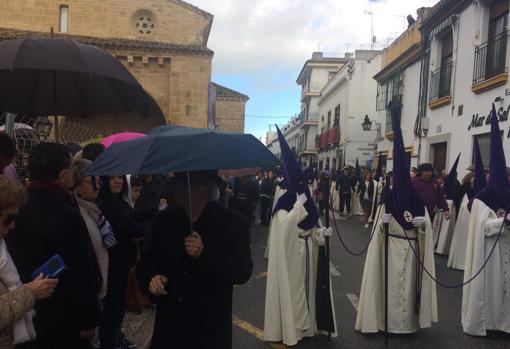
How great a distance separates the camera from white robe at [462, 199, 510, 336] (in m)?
5.01

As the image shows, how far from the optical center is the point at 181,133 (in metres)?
2.40

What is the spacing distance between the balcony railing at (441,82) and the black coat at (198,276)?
13.7 m

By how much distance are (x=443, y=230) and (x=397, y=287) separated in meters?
5.38

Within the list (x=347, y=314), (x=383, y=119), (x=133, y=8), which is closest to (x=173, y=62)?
(x=133, y=8)

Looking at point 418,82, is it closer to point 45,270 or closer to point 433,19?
point 433,19

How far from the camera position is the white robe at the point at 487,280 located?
5.01 meters

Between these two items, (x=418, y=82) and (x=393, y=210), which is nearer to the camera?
(x=393, y=210)

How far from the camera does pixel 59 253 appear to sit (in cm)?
238

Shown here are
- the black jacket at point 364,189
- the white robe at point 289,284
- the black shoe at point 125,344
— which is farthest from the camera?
the black jacket at point 364,189

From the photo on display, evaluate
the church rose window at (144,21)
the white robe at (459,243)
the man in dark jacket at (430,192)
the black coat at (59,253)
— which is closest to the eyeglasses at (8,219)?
the black coat at (59,253)

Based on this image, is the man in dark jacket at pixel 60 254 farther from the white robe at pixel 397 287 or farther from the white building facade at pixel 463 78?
the white building facade at pixel 463 78

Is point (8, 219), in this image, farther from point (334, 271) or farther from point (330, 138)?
point (330, 138)

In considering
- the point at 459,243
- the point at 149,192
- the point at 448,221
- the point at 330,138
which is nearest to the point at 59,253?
the point at 149,192

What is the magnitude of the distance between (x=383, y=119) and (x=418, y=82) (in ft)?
14.9
